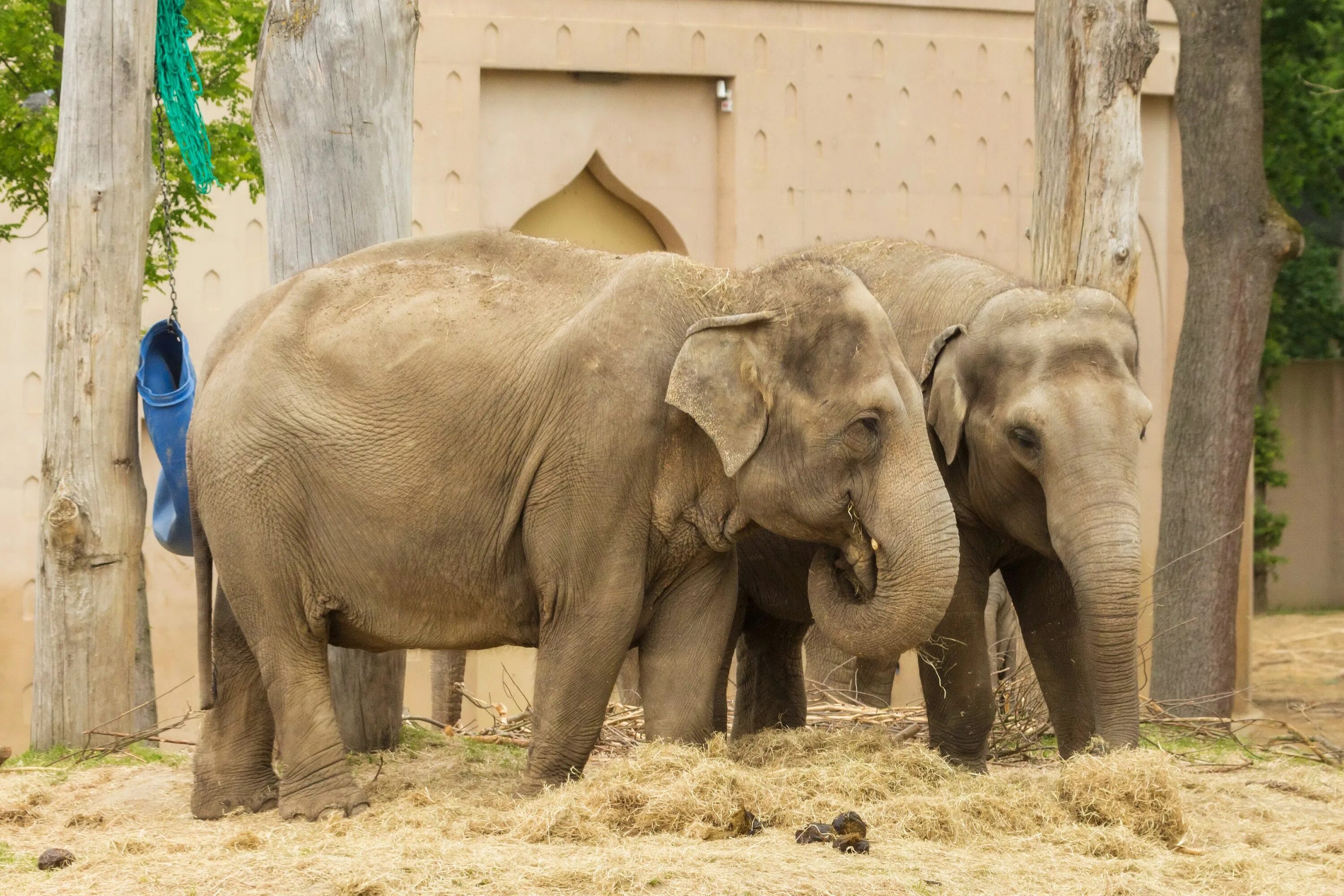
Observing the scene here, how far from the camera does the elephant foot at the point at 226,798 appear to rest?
574cm

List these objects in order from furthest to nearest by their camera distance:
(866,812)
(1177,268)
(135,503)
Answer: (1177,268) < (135,503) < (866,812)

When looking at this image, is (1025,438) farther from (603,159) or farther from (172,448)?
(603,159)

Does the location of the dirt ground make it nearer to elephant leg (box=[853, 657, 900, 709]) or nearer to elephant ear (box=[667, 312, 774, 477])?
elephant ear (box=[667, 312, 774, 477])

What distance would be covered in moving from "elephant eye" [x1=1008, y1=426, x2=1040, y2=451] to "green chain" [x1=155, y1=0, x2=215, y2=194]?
3500 mm

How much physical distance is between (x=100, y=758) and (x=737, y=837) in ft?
10.6

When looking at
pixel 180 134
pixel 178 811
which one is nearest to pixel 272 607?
pixel 178 811

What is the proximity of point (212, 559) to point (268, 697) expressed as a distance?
58 centimetres

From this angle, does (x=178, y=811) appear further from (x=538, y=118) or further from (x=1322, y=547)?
(x=1322, y=547)

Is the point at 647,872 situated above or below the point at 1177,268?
below

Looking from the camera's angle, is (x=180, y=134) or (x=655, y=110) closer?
(x=180, y=134)

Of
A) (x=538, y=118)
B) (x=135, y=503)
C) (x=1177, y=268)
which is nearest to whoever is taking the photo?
(x=135, y=503)

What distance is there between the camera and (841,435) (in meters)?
5.21

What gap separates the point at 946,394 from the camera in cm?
586

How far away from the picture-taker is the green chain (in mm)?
7293
